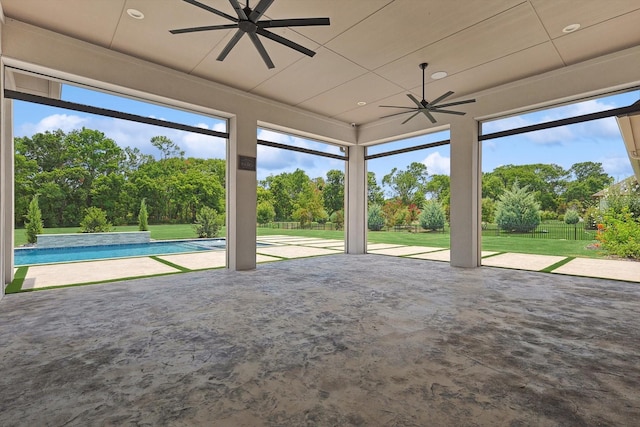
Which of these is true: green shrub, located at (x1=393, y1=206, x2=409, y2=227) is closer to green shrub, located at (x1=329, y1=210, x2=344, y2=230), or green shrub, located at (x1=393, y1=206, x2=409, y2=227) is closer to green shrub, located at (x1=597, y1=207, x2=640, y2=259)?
green shrub, located at (x1=329, y1=210, x2=344, y2=230)

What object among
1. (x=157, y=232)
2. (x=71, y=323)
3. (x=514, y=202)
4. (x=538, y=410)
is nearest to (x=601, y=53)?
(x=538, y=410)

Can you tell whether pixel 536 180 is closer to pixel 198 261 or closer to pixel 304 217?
pixel 304 217

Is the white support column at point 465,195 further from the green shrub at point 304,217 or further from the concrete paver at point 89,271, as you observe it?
the green shrub at point 304,217

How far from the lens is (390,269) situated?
5.68 m

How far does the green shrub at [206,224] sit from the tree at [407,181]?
11.0 metres

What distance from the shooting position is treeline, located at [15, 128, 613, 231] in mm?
10719

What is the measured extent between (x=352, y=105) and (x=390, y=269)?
3.46 meters

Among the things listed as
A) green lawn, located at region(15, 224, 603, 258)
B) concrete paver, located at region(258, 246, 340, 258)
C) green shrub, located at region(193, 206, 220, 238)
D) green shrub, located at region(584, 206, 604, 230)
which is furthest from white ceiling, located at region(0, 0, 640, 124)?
green shrub, located at region(193, 206, 220, 238)

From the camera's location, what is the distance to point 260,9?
259cm

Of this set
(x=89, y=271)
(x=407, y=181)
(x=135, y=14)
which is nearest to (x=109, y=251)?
(x=89, y=271)

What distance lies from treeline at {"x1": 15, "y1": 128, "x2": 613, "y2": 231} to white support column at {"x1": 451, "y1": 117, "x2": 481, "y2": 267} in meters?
2.86

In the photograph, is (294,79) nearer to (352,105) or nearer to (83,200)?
(352,105)

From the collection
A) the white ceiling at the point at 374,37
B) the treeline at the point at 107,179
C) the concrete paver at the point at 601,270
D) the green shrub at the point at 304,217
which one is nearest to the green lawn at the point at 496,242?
the treeline at the point at 107,179

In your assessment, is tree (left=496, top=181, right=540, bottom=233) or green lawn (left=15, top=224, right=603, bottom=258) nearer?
green lawn (left=15, top=224, right=603, bottom=258)
